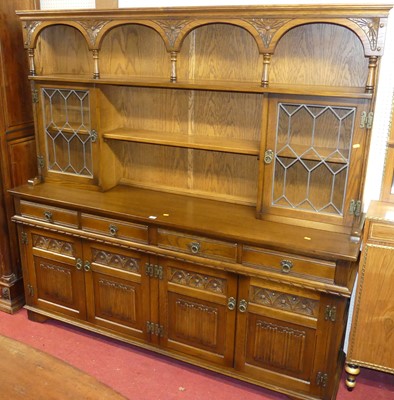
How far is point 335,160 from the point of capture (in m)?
2.12

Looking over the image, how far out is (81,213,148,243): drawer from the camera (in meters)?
2.41

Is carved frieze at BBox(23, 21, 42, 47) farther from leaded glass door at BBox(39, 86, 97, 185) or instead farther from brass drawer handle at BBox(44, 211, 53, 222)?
brass drawer handle at BBox(44, 211, 53, 222)

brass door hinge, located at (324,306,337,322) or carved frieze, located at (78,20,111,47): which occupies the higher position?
Answer: carved frieze, located at (78,20,111,47)

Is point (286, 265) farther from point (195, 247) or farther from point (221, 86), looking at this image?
point (221, 86)

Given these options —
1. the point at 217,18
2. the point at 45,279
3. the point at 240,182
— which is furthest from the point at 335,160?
the point at 45,279

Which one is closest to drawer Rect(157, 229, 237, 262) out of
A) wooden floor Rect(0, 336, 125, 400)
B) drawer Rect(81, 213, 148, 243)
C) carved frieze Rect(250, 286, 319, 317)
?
drawer Rect(81, 213, 148, 243)

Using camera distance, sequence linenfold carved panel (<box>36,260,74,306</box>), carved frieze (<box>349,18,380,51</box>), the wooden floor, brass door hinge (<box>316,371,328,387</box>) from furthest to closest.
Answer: linenfold carved panel (<box>36,260,74,306</box>) → brass door hinge (<box>316,371,328,387</box>) → carved frieze (<box>349,18,380,51</box>) → the wooden floor

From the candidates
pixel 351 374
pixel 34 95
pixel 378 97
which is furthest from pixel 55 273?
pixel 378 97

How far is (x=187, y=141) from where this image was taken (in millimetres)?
2428

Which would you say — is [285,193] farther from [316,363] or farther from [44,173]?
[44,173]

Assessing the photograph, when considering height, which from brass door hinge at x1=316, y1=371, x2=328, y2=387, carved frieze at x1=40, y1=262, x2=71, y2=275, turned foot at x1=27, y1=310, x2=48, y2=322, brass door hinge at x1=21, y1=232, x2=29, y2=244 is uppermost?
brass door hinge at x1=21, y1=232, x2=29, y2=244

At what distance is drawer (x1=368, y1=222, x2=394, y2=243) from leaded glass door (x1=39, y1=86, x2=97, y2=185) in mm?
1535

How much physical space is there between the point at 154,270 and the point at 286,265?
0.71m

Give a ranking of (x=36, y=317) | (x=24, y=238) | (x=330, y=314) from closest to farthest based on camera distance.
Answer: (x=330, y=314) < (x=24, y=238) < (x=36, y=317)
